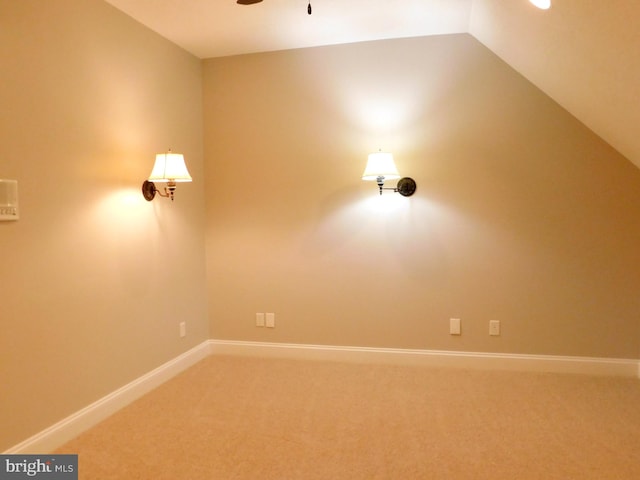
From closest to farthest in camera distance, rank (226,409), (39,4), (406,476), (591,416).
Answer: (406,476) → (39,4) → (591,416) → (226,409)

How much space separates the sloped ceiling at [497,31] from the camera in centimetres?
215

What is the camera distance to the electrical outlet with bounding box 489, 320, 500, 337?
3.42 meters

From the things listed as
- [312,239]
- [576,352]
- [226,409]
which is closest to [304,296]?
[312,239]

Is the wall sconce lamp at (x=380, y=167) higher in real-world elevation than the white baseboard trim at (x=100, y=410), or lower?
higher

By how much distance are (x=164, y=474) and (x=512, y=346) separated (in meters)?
2.69

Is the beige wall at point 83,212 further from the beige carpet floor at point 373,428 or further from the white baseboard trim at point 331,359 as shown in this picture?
the beige carpet floor at point 373,428

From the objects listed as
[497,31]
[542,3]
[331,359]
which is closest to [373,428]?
[331,359]

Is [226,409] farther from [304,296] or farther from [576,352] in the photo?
[576,352]

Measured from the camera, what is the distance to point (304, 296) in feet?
12.4

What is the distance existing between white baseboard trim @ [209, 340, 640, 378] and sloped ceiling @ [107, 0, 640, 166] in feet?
5.13
